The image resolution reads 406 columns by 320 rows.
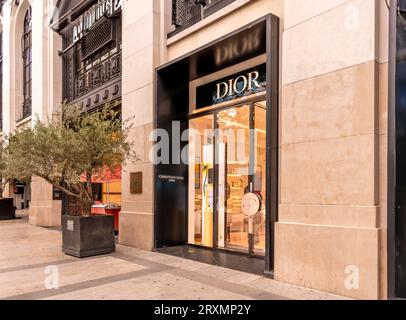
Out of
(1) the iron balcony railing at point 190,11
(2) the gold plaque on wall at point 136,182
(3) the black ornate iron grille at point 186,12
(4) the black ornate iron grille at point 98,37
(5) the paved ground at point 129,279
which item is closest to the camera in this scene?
(5) the paved ground at point 129,279

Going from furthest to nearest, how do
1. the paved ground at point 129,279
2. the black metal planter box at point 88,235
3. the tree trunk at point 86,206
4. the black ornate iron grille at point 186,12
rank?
the black ornate iron grille at point 186,12
the tree trunk at point 86,206
the black metal planter box at point 88,235
the paved ground at point 129,279

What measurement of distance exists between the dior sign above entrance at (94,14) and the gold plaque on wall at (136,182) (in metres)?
5.69

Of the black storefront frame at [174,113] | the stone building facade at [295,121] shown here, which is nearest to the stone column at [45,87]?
the stone building facade at [295,121]

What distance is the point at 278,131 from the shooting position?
6.98 metres

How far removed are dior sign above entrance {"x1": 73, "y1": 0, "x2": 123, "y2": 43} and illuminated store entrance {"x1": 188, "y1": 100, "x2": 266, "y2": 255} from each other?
540 centimetres

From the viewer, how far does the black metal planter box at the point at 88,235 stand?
875 cm

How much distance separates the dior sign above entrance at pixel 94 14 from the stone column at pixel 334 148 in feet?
25.9

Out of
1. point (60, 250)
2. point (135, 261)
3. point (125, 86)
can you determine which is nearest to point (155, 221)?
point (135, 261)

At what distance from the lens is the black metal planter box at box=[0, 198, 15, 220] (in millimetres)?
18767

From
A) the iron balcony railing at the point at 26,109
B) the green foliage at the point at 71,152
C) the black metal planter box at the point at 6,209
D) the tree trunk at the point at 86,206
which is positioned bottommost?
the black metal planter box at the point at 6,209

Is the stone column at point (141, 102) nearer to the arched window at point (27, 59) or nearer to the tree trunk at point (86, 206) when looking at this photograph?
the tree trunk at point (86, 206)

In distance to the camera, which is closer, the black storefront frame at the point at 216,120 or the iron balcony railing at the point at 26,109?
the black storefront frame at the point at 216,120

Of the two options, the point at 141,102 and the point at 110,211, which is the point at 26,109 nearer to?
the point at 110,211

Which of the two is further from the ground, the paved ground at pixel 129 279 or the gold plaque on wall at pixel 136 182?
the gold plaque on wall at pixel 136 182
